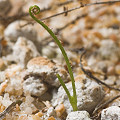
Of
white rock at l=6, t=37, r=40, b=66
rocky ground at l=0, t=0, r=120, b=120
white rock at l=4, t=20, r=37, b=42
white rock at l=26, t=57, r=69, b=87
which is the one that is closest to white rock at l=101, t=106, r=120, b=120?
rocky ground at l=0, t=0, r=120, b=120

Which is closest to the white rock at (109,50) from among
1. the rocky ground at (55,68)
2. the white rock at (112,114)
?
the rocky ground at (55,68)

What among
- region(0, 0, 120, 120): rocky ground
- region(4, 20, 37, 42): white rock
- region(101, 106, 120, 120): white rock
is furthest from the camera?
region(4, 20, 37, 42): white rock

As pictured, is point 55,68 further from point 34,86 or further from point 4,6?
point 4,6

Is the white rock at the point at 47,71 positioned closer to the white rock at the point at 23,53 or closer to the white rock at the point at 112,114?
the white rock at the point at 23,53

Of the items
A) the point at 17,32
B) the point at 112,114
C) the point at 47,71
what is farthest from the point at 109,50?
the point at 112,114

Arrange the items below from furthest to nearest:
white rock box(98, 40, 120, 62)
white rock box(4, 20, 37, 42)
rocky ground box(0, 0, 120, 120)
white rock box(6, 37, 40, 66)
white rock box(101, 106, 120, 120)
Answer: white rock box(98, 40, 120, 62), white rock box(4, 20, 37, 42), white rock box(6, 37, 40, 66), rocky ground box(0, 0, 120, 120), white rock box(101, 106, 120, 120)

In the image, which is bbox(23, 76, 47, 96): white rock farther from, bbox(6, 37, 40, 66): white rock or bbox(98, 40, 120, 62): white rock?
bbox(98, 40, 120, 62): white rock

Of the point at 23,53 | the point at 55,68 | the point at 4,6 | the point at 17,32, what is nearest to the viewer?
the point at 55,68
